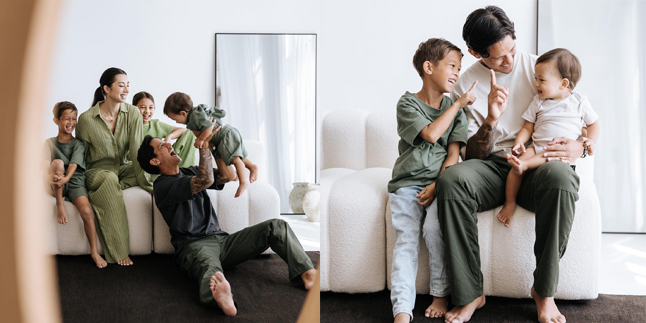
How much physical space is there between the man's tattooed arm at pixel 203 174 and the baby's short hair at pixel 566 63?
3.30ft

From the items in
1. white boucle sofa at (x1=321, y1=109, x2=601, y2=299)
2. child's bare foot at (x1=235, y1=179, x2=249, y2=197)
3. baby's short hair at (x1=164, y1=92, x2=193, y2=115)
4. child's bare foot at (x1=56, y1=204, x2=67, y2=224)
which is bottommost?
white boucle sofa at (x1=321, y1=109, x2=601, y2=299)

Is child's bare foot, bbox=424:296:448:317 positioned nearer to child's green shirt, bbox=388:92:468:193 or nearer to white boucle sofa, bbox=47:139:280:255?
child's green shirt, bbox=388:92:468:193

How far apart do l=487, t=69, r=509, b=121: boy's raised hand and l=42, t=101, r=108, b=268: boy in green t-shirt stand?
0.98 metres

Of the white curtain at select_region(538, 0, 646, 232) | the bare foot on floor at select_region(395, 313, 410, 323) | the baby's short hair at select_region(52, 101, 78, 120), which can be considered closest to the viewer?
the baby's short hair at select_region(52, 101, 78, 120)

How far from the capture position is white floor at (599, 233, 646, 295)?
4.60 ft

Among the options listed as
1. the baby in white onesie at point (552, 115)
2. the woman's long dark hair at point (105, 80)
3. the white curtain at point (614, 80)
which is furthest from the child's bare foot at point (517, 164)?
the white curtain at point (614, 80)

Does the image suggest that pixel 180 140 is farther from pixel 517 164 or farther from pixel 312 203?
pixel 517 164

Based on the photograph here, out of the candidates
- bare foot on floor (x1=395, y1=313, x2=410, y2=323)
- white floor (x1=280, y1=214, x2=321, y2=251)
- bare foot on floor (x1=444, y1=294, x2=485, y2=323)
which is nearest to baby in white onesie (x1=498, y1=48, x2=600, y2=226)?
bare foot on floor (x1=444, y1=294, x2=485, y2=323)

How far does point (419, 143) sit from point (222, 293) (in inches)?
31.6

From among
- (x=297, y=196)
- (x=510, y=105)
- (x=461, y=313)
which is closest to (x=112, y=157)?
(x=297, y=196)

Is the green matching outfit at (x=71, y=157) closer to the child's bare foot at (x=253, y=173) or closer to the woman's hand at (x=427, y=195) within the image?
the child's bare foot at (x=253, y=173)

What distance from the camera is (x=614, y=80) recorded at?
7.02ft

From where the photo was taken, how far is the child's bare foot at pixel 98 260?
565 millimetres

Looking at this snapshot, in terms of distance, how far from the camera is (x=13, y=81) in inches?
15.1
